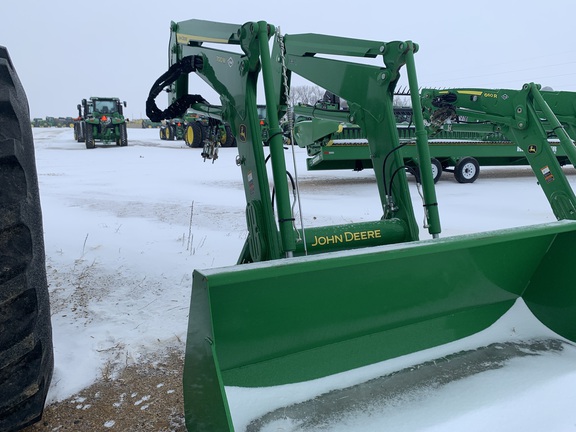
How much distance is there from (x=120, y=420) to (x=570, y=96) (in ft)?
29.6

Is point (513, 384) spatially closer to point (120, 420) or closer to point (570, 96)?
point (120, 420)

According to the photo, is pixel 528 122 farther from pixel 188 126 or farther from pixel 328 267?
pixel 188 126

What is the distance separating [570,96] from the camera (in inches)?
332

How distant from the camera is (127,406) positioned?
2.42 metres

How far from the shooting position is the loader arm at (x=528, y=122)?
4.59 metres

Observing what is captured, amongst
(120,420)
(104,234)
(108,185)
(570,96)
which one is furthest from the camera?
(108,185)

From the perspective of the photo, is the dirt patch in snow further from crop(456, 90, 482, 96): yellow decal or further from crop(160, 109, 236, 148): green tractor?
crop(160, 109, 236, 148): green tractor

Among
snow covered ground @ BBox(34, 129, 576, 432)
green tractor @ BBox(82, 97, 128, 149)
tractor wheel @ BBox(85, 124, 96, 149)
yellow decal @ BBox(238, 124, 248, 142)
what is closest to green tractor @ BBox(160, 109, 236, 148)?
green tractor @ BBox(82, 97, 128, 149)

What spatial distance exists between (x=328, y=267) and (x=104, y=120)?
22353 millimetres

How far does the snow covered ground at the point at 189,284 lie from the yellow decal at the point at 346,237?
2.79 feet

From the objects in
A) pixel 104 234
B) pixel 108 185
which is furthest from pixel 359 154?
pixel 104 234

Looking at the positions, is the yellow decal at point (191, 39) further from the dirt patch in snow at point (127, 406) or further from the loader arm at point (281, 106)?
the dirt patch in snow at point (127, 406)

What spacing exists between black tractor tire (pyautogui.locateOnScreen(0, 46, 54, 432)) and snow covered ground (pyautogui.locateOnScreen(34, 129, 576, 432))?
2.13 ft

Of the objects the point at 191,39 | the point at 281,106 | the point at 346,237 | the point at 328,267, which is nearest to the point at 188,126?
the point at 281,106
